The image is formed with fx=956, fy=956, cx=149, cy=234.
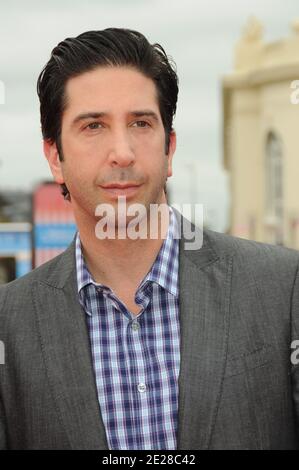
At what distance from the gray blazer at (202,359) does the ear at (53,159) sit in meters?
0.33

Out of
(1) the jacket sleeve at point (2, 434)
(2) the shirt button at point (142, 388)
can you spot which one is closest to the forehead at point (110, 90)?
(2) the shirt button at point (142, 388)

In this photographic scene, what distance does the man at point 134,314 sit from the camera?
2.92m

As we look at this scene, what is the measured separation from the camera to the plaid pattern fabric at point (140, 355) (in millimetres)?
Answer: 2914

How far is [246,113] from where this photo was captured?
39.2 metres

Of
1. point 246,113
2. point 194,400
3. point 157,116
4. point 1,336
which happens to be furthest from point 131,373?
point 246,113

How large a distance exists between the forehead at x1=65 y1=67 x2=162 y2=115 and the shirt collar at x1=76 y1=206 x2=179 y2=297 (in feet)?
1.43

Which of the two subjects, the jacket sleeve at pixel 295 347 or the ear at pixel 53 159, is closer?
the jacket sleeve at pixel 295 347

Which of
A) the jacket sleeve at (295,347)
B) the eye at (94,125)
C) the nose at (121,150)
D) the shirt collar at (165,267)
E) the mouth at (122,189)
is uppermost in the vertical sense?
the eye at (94,125)

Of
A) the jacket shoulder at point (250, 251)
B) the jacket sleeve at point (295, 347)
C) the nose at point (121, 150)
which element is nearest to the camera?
the nose at point (121, 150)

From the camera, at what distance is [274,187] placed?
37.4m

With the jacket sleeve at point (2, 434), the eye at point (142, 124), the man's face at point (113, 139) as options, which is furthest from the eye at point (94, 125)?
the jacket sleeve at point (2, 434)

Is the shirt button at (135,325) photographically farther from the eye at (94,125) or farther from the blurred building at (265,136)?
the blurred building at (265,136)

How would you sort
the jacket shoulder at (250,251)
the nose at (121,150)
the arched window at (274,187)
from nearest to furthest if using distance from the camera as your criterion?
the nose at (121,150)
the jacket shoulder at (250,251)
the arched window at (274,187)

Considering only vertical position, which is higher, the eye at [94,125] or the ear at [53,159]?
the eye at [94,125]
